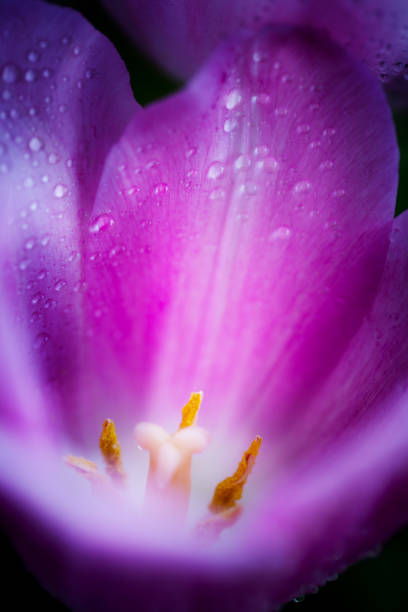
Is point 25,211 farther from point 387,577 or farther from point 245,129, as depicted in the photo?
point 387,577

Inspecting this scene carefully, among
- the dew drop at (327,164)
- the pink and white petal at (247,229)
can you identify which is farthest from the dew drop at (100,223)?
the dew drop at (327,164)

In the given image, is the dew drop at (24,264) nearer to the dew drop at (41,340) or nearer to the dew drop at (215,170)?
the dew drop at (41,340)

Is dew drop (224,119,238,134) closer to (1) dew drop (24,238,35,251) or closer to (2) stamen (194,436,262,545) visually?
(1) dew drop (24,238,35,251)

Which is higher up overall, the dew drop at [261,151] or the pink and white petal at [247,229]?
the dew drop at [261,151]

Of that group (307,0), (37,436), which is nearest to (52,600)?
(37,436)

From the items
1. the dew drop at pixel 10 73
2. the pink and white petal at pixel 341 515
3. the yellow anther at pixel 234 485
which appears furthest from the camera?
the yellow anther at pixel 234 485

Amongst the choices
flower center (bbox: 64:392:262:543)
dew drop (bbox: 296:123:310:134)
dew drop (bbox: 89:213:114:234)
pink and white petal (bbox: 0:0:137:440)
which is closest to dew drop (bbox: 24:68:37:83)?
pink and white petal (bbox: 0:0:137:440)
